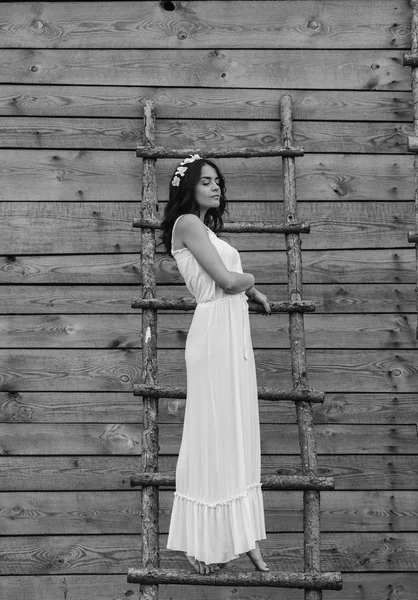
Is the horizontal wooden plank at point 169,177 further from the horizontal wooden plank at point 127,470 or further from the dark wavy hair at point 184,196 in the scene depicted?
the horizontal wooden plank at point 127,470

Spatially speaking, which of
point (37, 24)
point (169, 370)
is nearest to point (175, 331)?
point (169, 370)

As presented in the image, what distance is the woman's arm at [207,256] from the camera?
3492 mm

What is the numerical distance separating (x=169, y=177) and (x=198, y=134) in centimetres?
28

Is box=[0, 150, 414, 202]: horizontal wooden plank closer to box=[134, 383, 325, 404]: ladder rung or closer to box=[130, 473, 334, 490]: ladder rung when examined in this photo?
box=[134, 383, 325, 404]: ladder rung

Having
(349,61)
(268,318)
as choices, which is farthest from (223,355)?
(349,61)

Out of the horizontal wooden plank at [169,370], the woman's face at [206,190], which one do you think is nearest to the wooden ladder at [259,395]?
the woman's face at [206,190]

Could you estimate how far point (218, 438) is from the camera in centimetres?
347

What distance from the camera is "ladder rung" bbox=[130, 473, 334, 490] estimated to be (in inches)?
145

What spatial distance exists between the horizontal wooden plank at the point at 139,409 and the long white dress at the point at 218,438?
113 cm

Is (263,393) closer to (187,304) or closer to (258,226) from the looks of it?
(187,304)

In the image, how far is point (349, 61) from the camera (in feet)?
15.9

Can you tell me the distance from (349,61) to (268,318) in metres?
1.46

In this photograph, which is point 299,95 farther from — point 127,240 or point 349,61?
point 127,240

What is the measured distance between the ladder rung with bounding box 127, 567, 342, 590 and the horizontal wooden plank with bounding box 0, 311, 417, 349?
1472 millimetres
